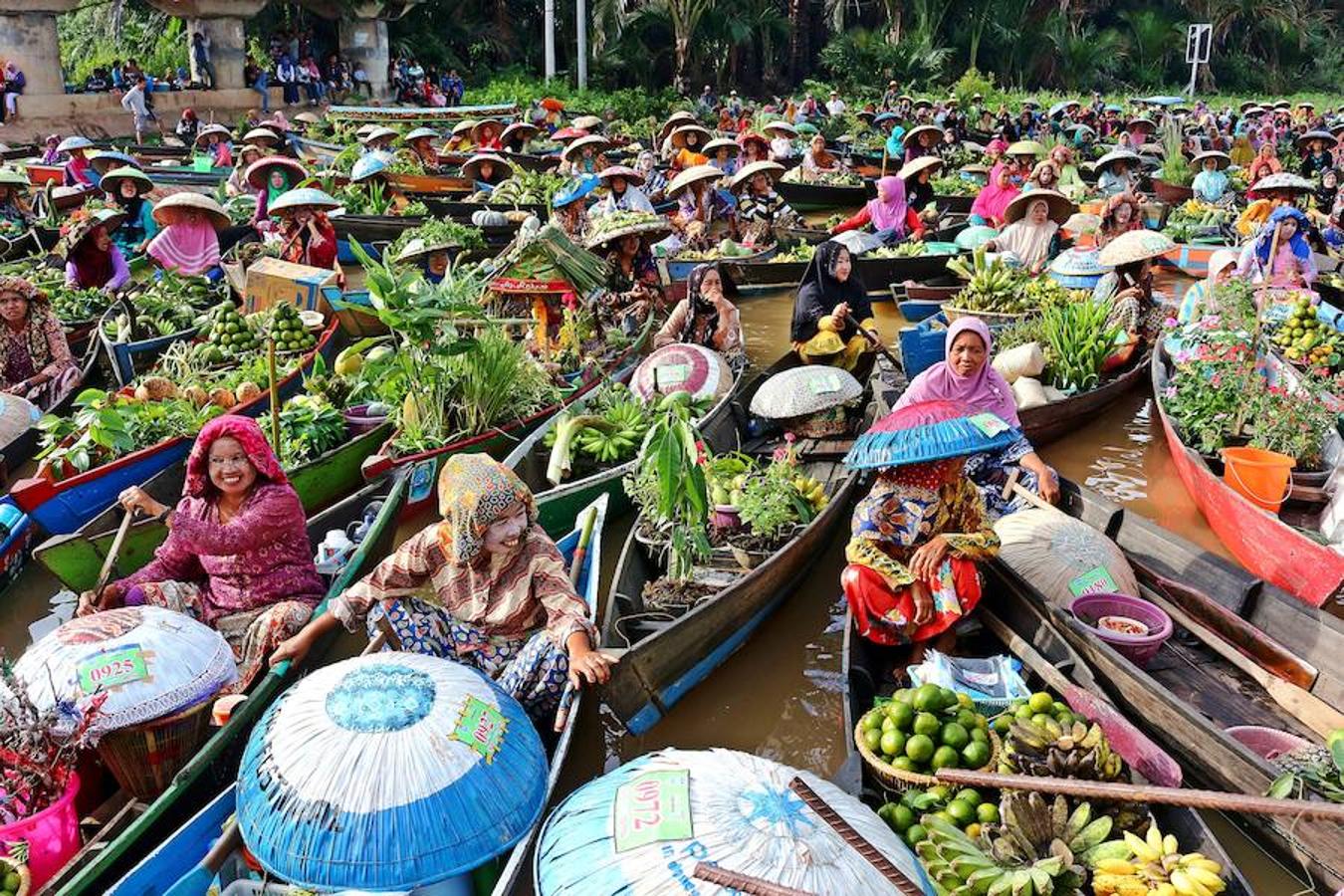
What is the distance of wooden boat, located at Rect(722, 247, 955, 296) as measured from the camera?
420 inches

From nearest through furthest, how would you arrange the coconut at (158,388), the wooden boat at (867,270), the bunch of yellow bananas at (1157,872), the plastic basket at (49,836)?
the bunch of yellow bananas at (1157,872), the plastic basket at (49,836), the coconut at (158,388), the wooden boat at (867,270)

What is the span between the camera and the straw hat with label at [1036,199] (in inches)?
385

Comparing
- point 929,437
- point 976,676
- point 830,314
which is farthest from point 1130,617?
point 830,314

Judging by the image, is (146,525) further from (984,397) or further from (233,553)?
(984,397)

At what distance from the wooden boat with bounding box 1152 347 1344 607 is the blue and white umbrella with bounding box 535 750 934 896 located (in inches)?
122

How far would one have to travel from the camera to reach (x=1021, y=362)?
7297mm

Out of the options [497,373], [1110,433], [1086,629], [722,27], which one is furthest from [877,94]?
[1086,629]

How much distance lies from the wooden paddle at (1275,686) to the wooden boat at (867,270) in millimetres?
6411

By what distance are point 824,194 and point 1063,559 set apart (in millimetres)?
11887

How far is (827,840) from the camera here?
2.43 meters

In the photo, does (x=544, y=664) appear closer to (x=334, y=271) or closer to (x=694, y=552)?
(x=694, y=552)

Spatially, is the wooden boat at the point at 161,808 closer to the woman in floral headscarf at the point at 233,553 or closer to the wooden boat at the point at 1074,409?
the woman in floral headscarf at the point at 233,553

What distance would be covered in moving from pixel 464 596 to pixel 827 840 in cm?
194

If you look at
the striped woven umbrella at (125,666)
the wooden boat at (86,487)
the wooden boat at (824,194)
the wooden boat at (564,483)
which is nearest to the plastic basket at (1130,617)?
the wooden boat at (564,483)
